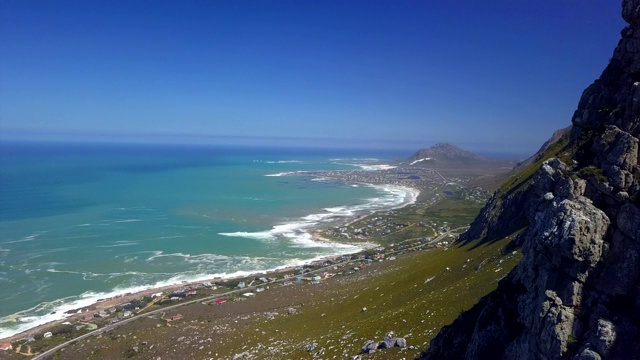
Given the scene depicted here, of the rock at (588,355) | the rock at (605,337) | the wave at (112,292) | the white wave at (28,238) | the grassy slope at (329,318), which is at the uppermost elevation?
the rock at (605,337)

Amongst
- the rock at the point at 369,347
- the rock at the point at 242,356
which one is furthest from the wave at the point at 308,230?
the rock at the point at 369,347

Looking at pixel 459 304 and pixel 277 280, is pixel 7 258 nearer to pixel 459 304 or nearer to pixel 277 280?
pixel 277 280

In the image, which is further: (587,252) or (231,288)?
(231,288)

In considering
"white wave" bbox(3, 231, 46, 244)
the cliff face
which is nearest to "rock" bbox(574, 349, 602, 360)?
the cliff face

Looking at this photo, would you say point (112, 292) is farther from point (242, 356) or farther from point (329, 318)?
point (329, 318)

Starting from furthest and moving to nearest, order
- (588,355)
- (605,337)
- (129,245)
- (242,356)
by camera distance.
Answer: (129,245)
(242,356)
(588,355)
(605,337)

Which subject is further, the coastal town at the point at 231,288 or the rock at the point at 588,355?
the coastal town at the point at 231,288

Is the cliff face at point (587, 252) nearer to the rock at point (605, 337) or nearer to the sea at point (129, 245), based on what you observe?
the rock at point (605, 337)

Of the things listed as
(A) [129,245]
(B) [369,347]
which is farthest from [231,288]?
(B) [369,347]

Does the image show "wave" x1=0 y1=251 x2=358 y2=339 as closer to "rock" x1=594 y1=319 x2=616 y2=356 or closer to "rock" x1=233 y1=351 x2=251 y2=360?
"rock" x1=233 y1=351 x2=251 y2=360
